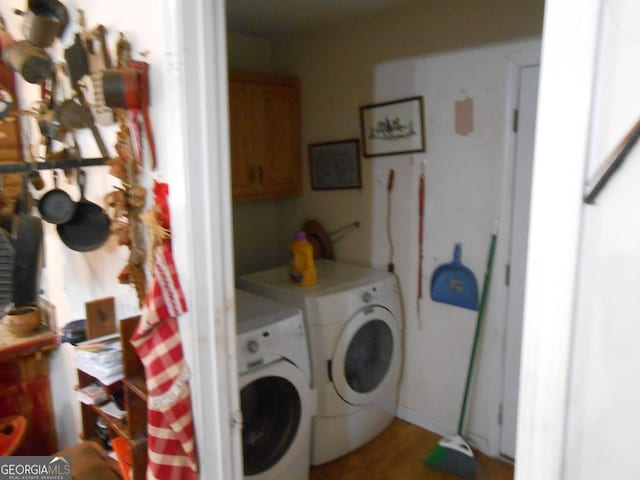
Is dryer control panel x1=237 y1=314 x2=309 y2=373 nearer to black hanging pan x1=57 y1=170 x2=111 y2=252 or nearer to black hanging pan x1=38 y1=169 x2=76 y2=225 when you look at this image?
black hanging pan x1=57 y1=170 x2=111 y2=252

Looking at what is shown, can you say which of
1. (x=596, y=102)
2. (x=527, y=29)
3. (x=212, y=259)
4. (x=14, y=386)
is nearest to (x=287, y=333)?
(x=212, y=259)

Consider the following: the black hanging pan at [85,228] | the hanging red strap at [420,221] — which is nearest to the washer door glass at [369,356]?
the hanging red strap at [420,221]

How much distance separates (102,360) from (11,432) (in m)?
0.86

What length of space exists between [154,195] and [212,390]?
1.83 feet

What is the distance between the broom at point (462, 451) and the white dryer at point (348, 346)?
1.25 ft

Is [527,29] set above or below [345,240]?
above

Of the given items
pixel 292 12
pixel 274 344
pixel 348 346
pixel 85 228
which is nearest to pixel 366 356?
pixel 348 346

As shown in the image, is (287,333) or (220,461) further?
(287,333)

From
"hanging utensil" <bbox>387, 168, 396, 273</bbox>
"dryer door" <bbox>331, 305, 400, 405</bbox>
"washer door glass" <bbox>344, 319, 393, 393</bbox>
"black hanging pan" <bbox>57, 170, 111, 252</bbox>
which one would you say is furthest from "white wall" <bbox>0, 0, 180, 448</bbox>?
"hanging utensil" <bbox>387, 168, 396, 273</bbox>

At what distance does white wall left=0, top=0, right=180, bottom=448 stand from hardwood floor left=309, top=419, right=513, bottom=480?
4.21ft

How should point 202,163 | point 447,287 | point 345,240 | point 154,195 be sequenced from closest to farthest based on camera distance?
point 202,163
point 154,195
point 447,287
point 345,240

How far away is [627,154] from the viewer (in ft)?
1.85

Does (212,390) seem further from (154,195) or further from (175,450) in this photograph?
(154,195)

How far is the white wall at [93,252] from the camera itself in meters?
1.18
